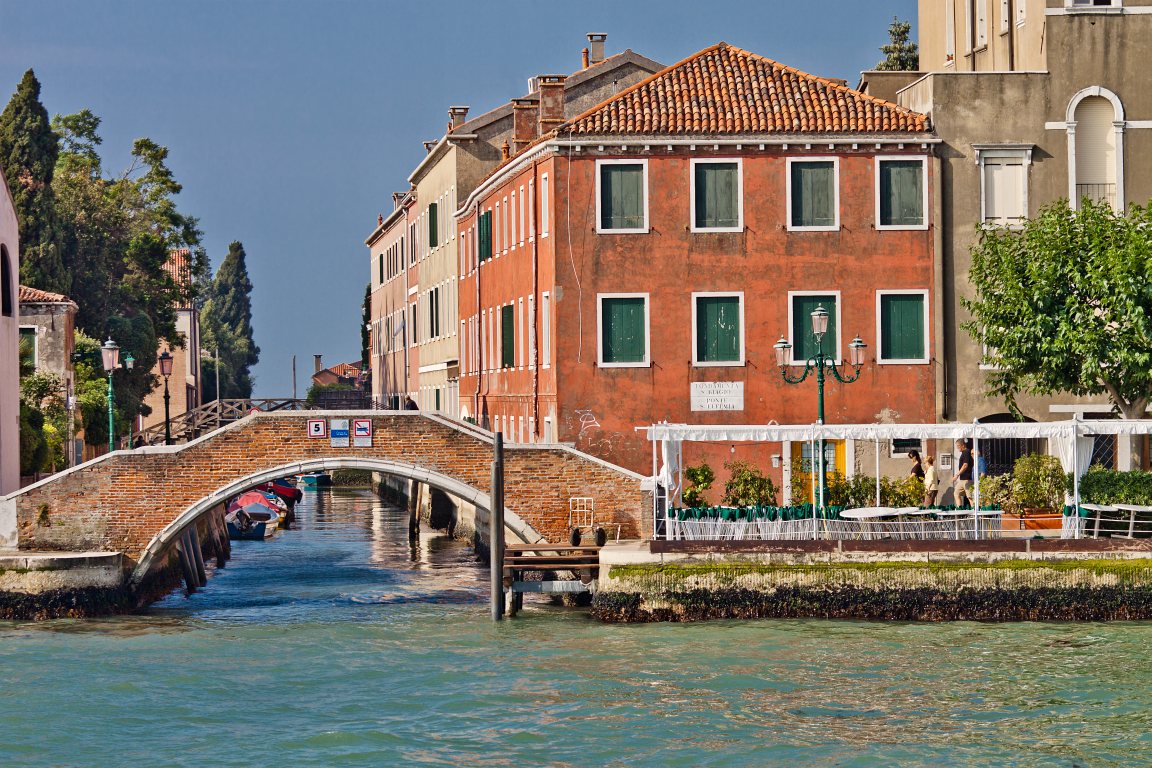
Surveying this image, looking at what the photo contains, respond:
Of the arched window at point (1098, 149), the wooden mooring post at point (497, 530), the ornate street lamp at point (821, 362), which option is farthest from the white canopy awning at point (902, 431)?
the arched window at point (1098, 149)

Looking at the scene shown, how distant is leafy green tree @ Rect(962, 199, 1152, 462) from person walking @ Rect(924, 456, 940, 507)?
78.4 inches

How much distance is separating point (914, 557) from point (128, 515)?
12782mm

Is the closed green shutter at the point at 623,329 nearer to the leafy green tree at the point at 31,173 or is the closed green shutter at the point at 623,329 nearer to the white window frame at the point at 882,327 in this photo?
the white window frame at the point at 882,327

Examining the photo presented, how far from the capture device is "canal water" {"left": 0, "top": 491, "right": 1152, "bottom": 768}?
19438 mm

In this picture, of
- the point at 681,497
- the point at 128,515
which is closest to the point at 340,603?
the point at 128,515

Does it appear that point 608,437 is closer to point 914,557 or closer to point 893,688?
point 914,557

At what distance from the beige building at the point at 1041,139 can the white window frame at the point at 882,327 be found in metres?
0.30

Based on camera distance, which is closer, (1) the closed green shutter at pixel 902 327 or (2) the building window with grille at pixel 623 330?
(2) the building window with grille at pixel 623 330

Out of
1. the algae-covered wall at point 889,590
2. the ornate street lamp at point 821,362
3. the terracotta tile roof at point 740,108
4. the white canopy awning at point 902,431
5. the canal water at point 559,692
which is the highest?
the terracotta tile roof at point 740,108

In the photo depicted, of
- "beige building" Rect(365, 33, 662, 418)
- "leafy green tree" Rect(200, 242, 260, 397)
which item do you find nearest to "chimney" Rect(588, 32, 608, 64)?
"beige building" Rect(365, 33, 662, 418)

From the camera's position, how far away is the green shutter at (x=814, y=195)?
A: 32.1 metres

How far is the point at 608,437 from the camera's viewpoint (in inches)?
1261

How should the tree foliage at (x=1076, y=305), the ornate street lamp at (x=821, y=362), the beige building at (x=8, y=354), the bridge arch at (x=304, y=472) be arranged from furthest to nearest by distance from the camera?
the beige building at (x=8, y=354) → the bridge arch at (x=304, y=472) → the tree foliage at (x=1076, y=305) → the ornate street lamp at (x=821, y=362)

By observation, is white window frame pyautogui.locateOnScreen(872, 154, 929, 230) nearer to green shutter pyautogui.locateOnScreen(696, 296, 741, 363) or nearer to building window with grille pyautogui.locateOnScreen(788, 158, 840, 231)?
building window with grille pyautogui.locateOnScreen(788, 158, 840, 231)
